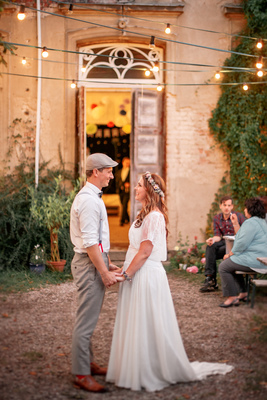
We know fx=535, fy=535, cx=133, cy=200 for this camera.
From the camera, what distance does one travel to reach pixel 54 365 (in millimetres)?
4781

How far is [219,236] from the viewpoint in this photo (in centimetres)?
818

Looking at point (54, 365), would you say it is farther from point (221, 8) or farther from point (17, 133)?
point (221, 8)

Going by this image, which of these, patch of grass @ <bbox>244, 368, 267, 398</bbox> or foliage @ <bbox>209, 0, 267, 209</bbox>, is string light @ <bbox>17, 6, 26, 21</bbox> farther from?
patch of grass @ <bbox>244, 368, 267, 398</bbox>

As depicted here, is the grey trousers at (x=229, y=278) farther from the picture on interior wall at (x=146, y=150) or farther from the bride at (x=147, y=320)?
the picture on interior wall at (x=146, y=150)

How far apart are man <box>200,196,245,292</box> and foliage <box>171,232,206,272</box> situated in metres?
1.21

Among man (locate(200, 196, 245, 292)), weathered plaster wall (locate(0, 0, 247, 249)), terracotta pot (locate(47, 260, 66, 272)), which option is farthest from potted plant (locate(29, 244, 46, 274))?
man (locate(200, 196, 245, 292))

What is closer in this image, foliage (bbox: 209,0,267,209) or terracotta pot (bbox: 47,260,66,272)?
terracotta pot (bbox: 47,260,66,272)

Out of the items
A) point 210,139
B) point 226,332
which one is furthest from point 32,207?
point 226,332

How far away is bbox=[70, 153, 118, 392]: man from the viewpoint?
13.4 ft

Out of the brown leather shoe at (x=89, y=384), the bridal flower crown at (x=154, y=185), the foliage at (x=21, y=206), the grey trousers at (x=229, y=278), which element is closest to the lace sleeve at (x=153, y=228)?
the bridal flower crown at (x=154, y=185)

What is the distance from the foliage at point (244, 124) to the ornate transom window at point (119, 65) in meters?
1.43

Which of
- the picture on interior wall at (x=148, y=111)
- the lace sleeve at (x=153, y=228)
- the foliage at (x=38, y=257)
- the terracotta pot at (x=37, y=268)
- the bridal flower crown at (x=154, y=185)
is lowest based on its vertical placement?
the terracotta pot at (x=37, y=268)

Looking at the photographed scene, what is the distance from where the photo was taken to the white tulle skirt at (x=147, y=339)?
4109mm

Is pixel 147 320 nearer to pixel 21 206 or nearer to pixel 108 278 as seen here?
pixel 108 278
